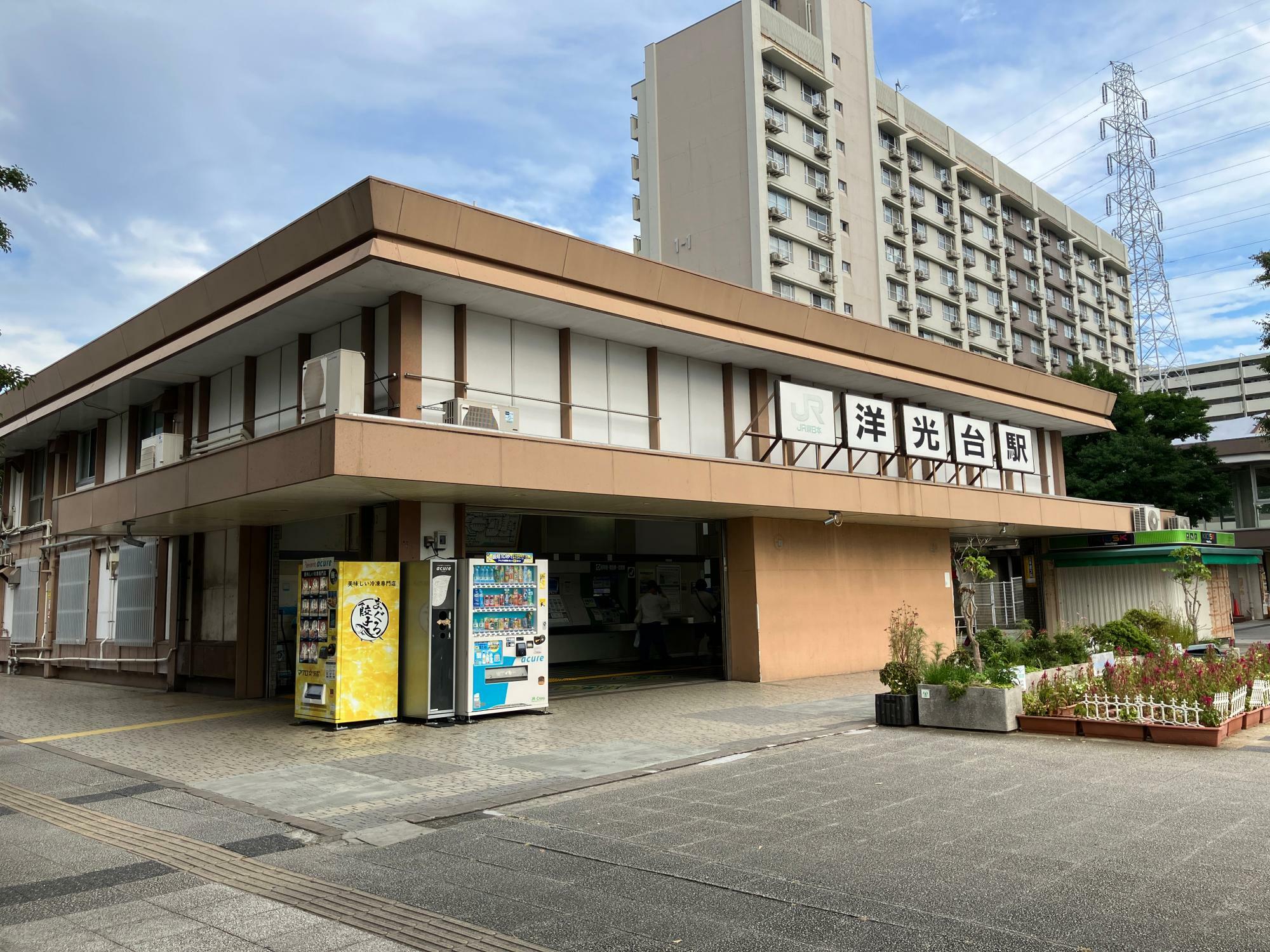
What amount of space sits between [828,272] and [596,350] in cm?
3716

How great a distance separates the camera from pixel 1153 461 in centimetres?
4300

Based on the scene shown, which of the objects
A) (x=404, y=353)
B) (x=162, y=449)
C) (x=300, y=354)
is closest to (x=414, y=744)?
(x=404, y=353)

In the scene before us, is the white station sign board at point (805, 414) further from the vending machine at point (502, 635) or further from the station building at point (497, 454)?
Answer: the vending machine at point (502, 635)

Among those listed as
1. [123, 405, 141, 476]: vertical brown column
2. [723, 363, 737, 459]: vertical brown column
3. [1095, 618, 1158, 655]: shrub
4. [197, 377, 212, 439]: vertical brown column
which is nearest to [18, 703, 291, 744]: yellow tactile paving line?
[197, 377, 212, 439]: vertical brown column

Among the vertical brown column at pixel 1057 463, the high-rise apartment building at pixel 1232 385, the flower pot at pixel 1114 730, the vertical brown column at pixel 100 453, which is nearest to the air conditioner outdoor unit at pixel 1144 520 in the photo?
the vertical brown column at pixel 1057 463

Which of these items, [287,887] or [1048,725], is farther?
[1048,725]

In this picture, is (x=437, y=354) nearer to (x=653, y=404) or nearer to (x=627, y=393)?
(x=627, y=393)

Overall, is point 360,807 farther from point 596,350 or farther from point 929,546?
point 929,546

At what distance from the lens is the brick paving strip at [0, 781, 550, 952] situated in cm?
508

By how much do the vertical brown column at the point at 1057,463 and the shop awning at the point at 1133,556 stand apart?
1.97 meters

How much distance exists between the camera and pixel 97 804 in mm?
8688

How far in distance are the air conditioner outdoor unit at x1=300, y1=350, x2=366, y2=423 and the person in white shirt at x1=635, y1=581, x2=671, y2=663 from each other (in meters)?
10.9

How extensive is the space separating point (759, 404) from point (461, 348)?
24.4ft

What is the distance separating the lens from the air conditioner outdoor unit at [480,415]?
1340 centimetres
